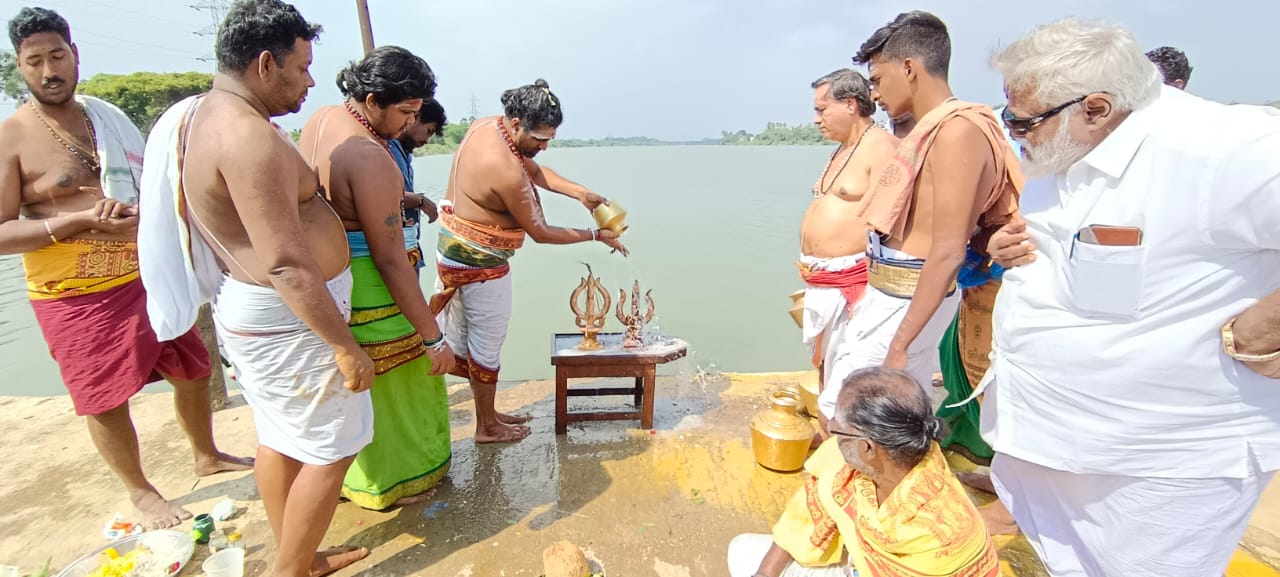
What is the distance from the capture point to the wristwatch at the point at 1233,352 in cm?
135

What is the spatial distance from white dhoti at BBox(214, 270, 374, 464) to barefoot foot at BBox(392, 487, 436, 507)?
0.77m

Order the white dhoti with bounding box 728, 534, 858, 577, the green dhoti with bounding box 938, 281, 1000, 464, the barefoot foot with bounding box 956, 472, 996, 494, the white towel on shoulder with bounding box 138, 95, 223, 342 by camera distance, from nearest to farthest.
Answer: the white towel on shoulder with bounding box 138, 95, 223, 342, the white dhoti with bounding box 728, 534, 858, 577, the green dhoti with bounding box 938, 281, 1000, 464, the barefoot foot with bounding box 956, 472, 996, 494

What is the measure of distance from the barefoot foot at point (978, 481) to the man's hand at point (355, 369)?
2671mm

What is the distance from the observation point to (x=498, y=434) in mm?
3375

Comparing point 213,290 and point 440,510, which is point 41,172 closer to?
point 213,290

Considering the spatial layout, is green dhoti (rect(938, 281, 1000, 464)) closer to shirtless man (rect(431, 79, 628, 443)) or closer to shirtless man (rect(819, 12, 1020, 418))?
shirtless man (rect(819, 12, 1020, 418))

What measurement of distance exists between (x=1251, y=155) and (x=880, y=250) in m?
1.14

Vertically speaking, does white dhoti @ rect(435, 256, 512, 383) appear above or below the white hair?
below

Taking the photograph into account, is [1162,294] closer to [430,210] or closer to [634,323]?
[634,323]

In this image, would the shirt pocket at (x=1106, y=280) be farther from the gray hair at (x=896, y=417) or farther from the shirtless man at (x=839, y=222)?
the shirtless man at (x=839, y=222)

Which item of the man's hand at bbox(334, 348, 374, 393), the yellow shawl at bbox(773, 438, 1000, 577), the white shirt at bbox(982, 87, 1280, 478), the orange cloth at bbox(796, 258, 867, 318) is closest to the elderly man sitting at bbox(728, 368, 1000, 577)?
the yellow shawl at bbox(773, 438, 1000, 577)

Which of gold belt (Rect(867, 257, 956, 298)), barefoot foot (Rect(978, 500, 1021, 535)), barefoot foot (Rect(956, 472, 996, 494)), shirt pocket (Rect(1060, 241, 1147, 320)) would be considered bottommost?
barefoot foot (Rect(956, 472, 996, 494))

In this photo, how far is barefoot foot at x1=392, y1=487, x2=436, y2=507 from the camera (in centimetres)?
275

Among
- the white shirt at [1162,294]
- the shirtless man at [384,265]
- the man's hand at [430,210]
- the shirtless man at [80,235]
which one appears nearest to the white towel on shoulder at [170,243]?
the shirtless man at [384,265]
